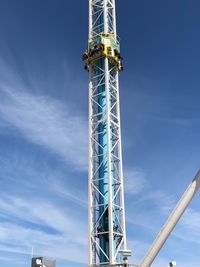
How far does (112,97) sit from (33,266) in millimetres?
36057

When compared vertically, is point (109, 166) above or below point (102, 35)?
below

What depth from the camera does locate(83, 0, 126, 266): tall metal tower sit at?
205 feet

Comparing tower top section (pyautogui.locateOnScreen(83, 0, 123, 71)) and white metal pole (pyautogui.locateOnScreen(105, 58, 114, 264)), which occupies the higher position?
tower top section (pyautogui.locateOnScreen(83, 0, 123, 71))

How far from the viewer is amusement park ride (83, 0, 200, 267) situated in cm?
6228

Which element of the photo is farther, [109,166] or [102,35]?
[102,35]

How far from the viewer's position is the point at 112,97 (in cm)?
7462

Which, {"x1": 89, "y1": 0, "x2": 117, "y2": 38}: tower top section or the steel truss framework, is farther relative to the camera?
{"x1": 89, "y1": 0, "x2": 117, "y2": 38}: tower top section

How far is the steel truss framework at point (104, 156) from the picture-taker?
62.2m

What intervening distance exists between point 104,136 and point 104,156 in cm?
419

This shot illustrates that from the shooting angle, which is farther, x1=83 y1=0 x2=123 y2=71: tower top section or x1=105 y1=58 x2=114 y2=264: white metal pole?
x1=83 y1=0 x2=123 y2=71: tower top section

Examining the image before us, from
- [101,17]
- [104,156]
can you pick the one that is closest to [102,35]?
[101,17]

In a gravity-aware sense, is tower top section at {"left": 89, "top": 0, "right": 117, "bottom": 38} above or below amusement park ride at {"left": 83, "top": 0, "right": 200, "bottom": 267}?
above

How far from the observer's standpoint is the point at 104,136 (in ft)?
229

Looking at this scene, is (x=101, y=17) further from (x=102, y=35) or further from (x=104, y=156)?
(x=104, y=156)
